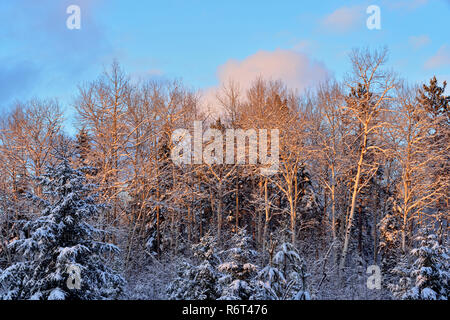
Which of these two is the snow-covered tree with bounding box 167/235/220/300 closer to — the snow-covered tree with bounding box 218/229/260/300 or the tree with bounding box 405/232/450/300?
the snow-covered tree with bounding box 218/229/260/300

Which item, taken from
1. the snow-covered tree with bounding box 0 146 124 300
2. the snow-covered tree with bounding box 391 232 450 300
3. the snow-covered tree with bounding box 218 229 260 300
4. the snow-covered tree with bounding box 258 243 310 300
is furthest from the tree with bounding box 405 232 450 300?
the snow-covered tree with bounding box 0 146 124 300

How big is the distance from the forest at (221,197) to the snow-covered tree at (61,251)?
0.04 m

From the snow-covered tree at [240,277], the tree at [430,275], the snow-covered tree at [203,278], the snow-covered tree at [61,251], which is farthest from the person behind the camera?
the tree at [430,275]

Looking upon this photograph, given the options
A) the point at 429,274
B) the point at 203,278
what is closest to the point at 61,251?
the point at 203,278

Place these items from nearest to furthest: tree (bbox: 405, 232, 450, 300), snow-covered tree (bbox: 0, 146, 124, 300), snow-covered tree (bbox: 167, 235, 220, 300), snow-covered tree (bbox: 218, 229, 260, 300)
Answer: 1. snow-covered tree (bbox: 0, 146, 124, 300)
2. snow-covered tree (bbox: 218, 229, 260, 300)
3. snow-covered tree (bbox: 167, 235, 220, 300)
4. tree (bbox: 405, 232, 450, 300)

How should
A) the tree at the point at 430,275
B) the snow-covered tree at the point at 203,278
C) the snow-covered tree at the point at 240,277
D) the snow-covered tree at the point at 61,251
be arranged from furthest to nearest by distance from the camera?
the tree at the point at 430,275
the snow-covered tree at the point at 203,278
the snow-covered tree at the point at 240,277
the snow-covered tree at the point at 61,251

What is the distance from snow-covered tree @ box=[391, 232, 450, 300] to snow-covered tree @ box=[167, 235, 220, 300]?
6.27 meters

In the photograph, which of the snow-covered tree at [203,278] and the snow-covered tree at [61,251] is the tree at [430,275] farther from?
the snow-covered tree at [61,251]

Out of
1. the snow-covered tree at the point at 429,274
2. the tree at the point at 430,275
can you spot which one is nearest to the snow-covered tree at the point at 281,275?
the snow-covered tree at the point at 429,274

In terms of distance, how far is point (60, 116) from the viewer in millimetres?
27766

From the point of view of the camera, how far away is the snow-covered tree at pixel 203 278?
11.3m

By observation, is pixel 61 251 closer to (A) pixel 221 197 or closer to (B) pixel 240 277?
(B) pixel 240 277

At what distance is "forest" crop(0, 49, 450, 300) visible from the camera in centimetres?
1014
